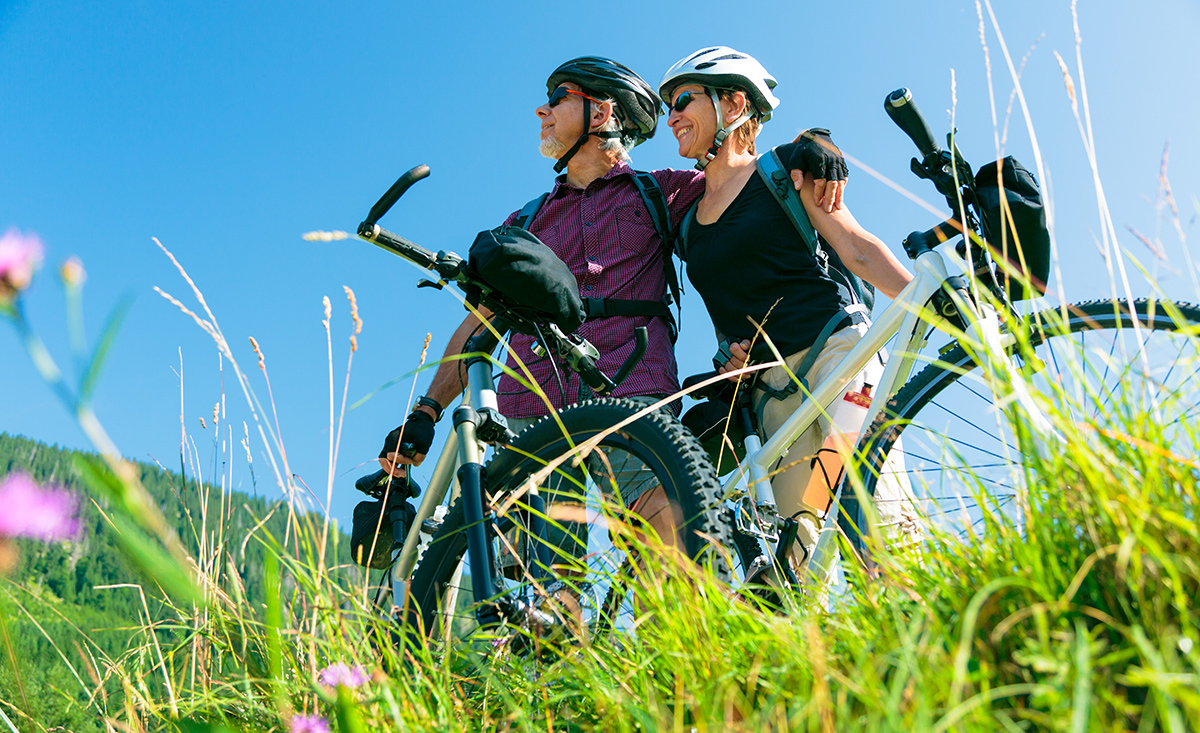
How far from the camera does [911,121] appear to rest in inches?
96.1

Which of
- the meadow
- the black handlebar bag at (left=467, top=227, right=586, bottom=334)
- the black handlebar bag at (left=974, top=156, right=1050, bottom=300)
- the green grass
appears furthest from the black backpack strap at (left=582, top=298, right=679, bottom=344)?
the green grass

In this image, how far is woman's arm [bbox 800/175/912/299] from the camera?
2.91 metres

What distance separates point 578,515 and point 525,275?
796 millimetres

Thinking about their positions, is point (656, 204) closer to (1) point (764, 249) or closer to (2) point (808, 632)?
(1) point (764, 249)

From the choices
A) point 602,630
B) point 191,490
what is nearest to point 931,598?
point 602,630

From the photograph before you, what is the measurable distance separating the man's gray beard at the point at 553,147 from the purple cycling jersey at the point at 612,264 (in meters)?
0.12

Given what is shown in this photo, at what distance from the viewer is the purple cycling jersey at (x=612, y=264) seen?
3359 mm

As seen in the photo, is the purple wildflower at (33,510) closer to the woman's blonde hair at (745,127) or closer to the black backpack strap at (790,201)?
the black backpack strap at (790,201)

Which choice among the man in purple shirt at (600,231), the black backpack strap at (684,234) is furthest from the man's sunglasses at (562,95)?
the black backpack strap at (684,234)

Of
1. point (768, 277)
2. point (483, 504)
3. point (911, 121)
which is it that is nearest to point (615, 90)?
point (768, 277)

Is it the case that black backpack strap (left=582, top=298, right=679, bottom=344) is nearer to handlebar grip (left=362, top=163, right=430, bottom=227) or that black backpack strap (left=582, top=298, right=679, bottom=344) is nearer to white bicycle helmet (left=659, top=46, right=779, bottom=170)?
white bicycle helmet (left=659, top=46, right=779, bottom=170)

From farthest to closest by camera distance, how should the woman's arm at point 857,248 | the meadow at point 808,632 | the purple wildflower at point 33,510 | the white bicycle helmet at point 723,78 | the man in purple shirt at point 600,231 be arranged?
the white bicycle helmet at point 723,78, the man in purple shirt at point 600,231, the woman's arm at point 857,248, the meadow at point 808,632, the purple wildflower at point 33,510

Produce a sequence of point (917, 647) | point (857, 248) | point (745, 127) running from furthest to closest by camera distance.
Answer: point (745, 127) < point (857, 248) < point (917, 647)

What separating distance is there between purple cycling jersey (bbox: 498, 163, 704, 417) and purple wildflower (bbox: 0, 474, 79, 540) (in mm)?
2769
